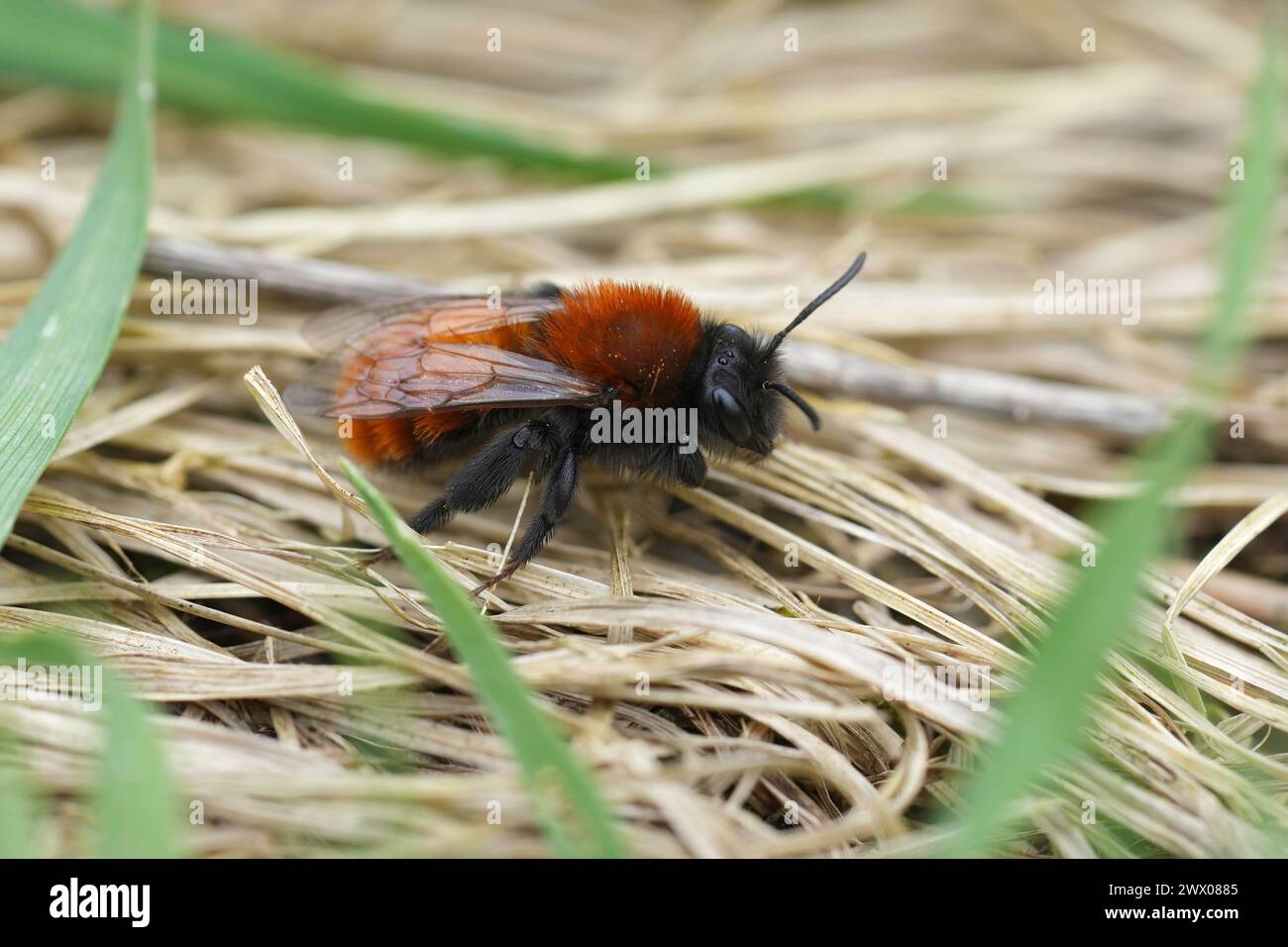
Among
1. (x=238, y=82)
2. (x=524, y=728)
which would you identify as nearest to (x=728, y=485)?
(x=524, y=728)

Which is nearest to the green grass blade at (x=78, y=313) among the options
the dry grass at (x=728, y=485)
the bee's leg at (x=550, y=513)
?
the dry grass at (x=728, y=485)

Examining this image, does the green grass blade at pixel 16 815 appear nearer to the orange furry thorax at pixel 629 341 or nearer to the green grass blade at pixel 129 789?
the green grass blade at pixel 129 789

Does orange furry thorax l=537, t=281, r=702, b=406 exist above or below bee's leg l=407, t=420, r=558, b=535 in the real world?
above

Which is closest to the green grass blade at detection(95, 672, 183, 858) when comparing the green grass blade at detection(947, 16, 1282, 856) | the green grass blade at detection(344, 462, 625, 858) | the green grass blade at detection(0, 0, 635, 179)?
the green grass blade at detection(344, 462, 625, 858)

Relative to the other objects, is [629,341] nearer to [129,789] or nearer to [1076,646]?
[1076,646]

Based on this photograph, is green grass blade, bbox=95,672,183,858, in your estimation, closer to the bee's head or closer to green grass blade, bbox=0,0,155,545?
green grass blade, bbox=0,0,155,545
